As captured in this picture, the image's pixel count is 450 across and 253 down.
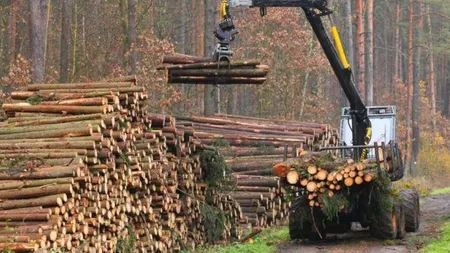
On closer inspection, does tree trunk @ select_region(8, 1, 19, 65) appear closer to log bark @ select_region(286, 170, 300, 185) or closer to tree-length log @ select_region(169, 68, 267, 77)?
tree-length log @ select_region(169, 68, 267, 77)

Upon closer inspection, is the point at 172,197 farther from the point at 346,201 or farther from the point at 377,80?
the point at 377,80

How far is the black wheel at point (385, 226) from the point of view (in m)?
15.8

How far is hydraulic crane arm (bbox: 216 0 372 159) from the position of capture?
57.9ft

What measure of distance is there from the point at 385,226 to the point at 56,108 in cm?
652

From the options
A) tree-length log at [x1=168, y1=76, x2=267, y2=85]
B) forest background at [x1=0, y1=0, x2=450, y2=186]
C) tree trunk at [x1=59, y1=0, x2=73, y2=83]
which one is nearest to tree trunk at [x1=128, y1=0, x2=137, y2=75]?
forest background at [x1=0, y1=0, x2=450, y2=186]

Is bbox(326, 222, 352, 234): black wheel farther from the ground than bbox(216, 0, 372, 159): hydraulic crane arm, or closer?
closer

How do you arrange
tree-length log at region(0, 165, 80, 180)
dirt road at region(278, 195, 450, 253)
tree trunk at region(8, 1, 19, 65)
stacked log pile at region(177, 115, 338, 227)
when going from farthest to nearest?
tree trunk at region(8, 1, 19, 65) → stacked log pile at region(177, 115, 338, 227) → dirt road at region(278, 195, 450, 253) → tree-length log at region(0, 165, 80, 180)

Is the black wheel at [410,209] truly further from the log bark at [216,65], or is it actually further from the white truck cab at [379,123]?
the white truck cab at [379,123]

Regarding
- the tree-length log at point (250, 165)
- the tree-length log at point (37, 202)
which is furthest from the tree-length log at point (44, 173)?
the tree-length log at point (250, 165)

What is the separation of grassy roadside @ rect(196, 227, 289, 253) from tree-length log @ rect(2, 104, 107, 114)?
3.50 m

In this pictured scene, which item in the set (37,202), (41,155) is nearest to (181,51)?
(41,155)

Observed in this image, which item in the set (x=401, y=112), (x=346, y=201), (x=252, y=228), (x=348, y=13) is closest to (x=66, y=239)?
(x=346, y=201)

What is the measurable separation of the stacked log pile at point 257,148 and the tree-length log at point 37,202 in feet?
21.5

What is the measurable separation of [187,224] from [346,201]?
3.32 metres
